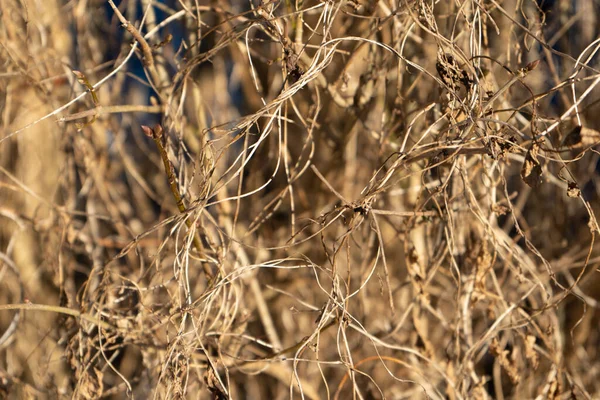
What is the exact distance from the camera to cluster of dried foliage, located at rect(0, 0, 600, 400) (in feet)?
3.36

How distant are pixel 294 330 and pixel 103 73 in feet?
3.47

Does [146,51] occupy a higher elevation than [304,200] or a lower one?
higher

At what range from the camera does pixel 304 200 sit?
1632mm

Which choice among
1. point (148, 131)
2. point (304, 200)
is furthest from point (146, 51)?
point (304, 200)

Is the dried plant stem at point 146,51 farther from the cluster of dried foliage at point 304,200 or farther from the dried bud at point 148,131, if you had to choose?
the dried bud at point 148,131

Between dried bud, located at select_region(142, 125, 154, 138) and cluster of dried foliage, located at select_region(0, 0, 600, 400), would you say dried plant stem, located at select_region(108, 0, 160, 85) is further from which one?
dried bud, located at select_region(142, 125, 154, 138)

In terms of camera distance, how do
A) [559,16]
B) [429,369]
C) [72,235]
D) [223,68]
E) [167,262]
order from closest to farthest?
[429,369] < [72,235] < [167,262] < [559,16] < [223,68]

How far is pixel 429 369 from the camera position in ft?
4.59

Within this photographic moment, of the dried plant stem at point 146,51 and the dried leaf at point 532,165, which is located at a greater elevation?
the dried plant stem at point 146,51

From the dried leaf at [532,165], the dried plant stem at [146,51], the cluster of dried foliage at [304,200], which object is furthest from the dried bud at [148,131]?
the dried leaf at [532,165]

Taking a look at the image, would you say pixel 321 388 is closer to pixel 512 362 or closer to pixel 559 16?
pixel 512 362

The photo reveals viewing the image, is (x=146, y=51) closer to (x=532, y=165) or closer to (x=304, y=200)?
(x=304, y=200)

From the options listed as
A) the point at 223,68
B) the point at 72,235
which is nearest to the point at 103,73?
the point at 223,68

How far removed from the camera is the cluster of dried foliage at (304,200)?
40.4 inches
